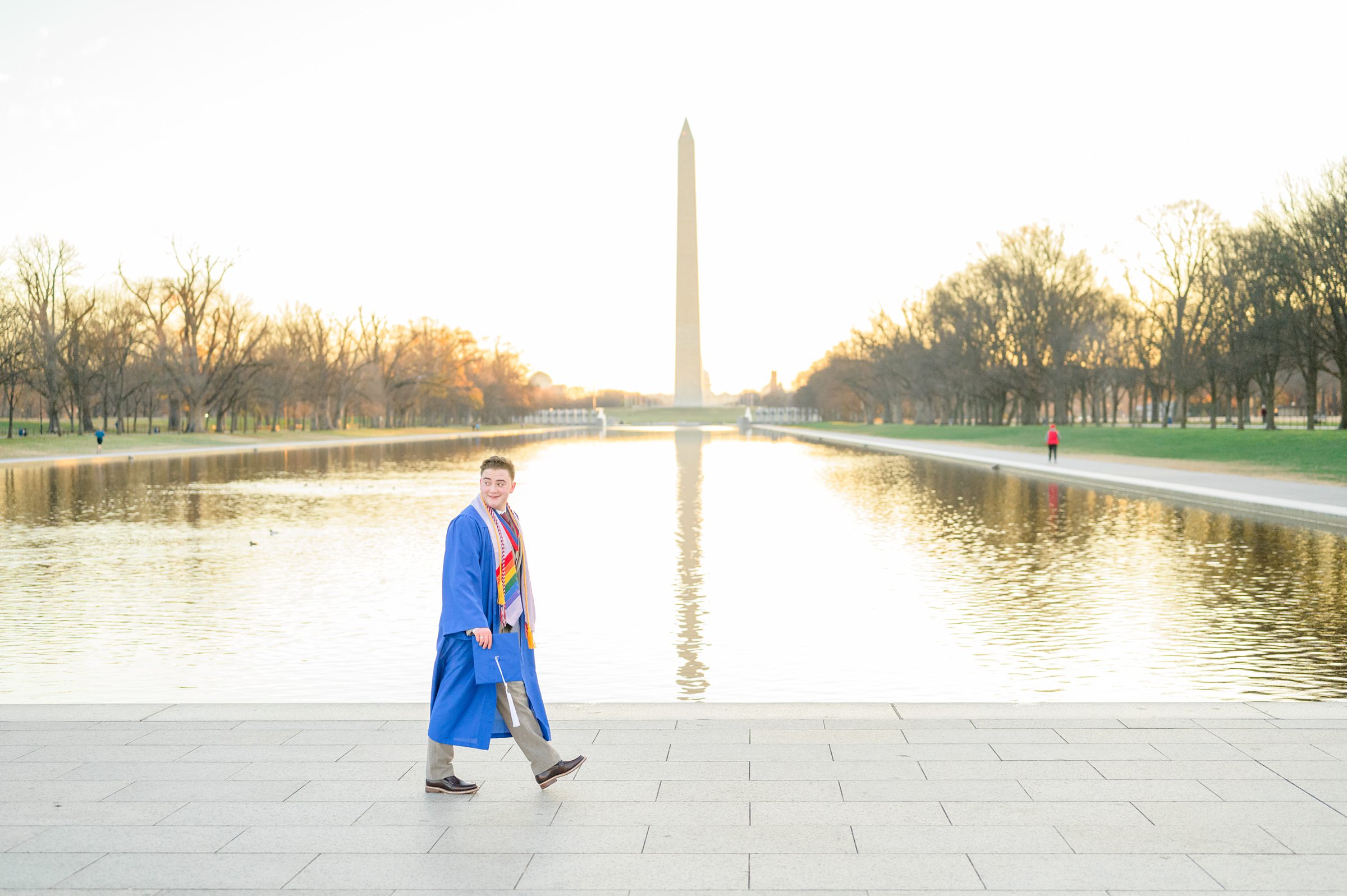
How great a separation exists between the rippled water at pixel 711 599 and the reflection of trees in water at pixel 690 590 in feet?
0.16

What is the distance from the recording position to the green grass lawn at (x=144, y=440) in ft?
168

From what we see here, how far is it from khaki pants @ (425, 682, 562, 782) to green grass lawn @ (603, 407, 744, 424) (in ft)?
358

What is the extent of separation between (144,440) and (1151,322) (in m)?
58.9

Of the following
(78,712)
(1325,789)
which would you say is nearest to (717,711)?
(1325,789)

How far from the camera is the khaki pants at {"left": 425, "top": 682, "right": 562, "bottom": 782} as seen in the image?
535cm

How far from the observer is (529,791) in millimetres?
5516

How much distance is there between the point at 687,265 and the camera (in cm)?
9394

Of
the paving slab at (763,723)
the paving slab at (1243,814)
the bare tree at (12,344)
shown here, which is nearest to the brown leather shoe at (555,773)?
the paving slab at (763,723)

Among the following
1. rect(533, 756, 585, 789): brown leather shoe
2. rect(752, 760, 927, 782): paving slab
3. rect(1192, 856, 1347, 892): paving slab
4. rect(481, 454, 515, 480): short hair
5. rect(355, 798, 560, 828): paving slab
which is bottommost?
rect(355, 798, 560, 828): paving slab

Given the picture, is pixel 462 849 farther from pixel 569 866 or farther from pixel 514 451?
pixel 514 451

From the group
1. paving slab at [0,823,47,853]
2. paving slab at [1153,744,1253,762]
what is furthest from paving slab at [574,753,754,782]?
paving slab at [0,823,47,853]

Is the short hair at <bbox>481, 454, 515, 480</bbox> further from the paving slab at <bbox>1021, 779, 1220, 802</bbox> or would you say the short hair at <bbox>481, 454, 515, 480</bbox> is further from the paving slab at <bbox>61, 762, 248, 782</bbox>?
the paving slab at <bbox>1021, 779, 1220, 802</bbox>

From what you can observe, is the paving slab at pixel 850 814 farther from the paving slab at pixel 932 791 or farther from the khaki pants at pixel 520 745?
the khaki pants at pixel 520 745

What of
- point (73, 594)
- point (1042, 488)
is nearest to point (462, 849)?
point (73, 594)
